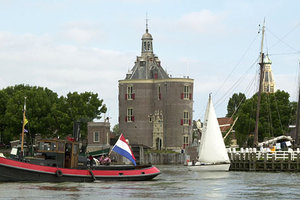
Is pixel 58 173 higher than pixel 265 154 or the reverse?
the reverse

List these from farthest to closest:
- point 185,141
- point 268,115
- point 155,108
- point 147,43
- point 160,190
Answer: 1. point 147,43
2. point 155,108
3. point 185,141
4. point 268,115
5. point 160,190

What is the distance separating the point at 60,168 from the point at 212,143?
26.0 metres

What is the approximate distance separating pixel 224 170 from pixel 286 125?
4324 cm

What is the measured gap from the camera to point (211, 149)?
241 ft

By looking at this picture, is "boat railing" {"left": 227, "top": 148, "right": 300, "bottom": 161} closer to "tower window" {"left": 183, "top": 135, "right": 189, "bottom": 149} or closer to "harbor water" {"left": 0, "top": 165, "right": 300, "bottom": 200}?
"harbor water" {"left": 0, "top": 165, "right": 300, "bottom": 200}

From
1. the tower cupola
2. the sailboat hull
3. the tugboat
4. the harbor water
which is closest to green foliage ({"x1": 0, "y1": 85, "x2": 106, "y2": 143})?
the tower cupola

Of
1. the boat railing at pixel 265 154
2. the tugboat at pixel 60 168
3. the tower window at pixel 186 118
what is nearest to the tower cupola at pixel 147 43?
the tower window at pixel 186 118

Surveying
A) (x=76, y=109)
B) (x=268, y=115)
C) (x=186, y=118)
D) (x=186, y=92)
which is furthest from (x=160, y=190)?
(x=186, y=92)

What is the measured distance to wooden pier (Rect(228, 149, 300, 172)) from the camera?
6619 cm

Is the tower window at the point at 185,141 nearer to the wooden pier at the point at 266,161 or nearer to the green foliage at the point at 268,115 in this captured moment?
the green foliage at the point at 268,115

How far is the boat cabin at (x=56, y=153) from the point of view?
169ft

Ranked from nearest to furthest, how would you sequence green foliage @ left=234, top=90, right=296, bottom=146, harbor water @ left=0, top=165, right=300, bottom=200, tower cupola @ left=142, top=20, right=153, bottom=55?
harbor water @ left=0, top=165, right=300, bottom=200
green foliage @ left=234, top=90, right=296, bottom=146
tower cupola @ left=142, top=20, right=153, bottom=55

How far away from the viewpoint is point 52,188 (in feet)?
153

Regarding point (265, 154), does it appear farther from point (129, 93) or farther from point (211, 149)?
point (129, 93)
